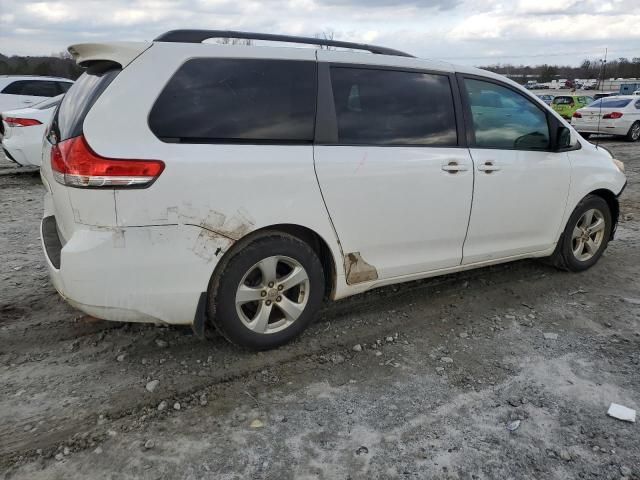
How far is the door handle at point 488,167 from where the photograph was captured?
150 inches

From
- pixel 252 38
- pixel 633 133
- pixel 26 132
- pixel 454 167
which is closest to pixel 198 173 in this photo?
pixel 252 38

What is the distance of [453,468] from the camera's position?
7.91 ft

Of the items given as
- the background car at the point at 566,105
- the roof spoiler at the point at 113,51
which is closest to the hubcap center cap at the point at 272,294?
the roof spoiler at the point at 113,51

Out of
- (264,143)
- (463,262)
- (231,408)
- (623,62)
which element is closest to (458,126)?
(463,262)

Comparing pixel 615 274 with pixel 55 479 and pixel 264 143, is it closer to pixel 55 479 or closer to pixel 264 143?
pixel 264 143

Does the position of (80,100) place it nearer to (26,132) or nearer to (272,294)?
(272,294)

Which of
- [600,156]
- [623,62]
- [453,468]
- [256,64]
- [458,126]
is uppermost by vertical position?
[623,62]

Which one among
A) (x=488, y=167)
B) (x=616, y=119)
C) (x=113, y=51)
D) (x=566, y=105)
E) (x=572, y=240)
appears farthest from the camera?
(x=566, y=105)

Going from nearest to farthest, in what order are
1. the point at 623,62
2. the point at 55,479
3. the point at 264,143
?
the point at 55,479 → the point at 264,143 → the point at 623,62

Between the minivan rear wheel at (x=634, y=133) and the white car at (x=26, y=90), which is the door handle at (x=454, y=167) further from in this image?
the minivan rear wheel at (x=634, y=133)

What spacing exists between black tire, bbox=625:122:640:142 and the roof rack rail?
624 inches

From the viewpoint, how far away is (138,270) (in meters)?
2.77

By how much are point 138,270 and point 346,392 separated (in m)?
1.31

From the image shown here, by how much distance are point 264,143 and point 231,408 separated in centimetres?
147
